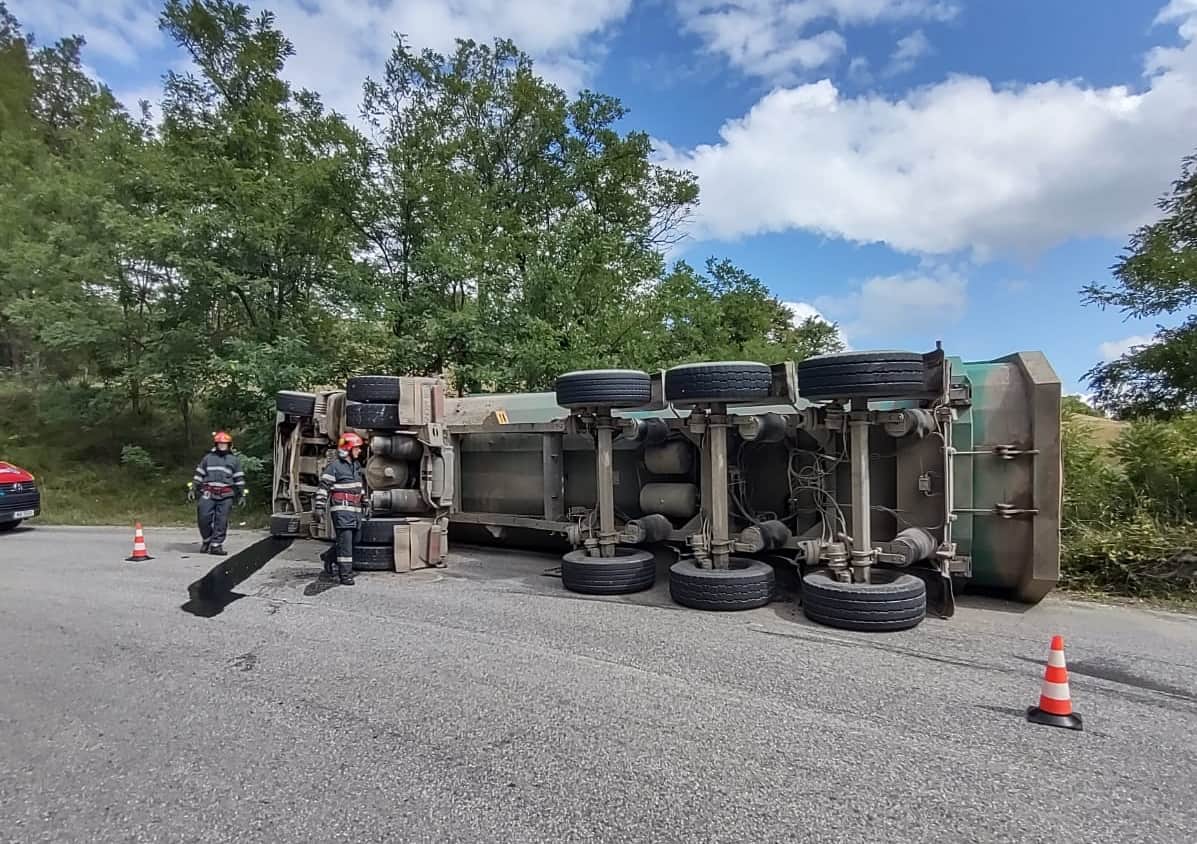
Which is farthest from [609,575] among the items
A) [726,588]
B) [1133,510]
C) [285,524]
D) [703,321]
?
[703,321]

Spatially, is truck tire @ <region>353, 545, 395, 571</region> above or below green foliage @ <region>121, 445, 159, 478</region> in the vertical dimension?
below

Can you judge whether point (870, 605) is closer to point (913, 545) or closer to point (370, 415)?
point (913, 545)

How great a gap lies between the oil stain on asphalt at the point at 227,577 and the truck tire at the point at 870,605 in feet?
15.4

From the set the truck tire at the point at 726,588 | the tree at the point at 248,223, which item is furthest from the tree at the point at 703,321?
the truck tire at the point at 726,588

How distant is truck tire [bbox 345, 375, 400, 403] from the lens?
7660 mm

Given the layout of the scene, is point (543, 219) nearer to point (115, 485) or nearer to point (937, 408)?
point (115, 485)

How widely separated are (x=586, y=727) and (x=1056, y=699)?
223 centimetres

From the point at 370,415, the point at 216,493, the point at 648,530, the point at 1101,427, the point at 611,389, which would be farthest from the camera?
the point at 1101,427

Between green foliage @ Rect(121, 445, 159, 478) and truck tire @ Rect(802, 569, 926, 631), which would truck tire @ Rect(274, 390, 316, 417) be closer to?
truck tire @ Rect(802, 569, 926, 631)

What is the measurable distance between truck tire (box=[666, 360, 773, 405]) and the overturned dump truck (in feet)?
0.04

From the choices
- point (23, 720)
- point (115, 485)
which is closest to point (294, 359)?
point (115, 485)

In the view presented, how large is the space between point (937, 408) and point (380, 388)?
18.1 ft

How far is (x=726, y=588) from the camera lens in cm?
536

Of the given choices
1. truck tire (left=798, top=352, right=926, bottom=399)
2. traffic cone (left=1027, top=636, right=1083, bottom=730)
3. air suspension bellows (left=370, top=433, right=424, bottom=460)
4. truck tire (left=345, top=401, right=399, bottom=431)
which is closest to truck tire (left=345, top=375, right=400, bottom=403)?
truck tire (left=345, top=401, right=399, bottom=431)
